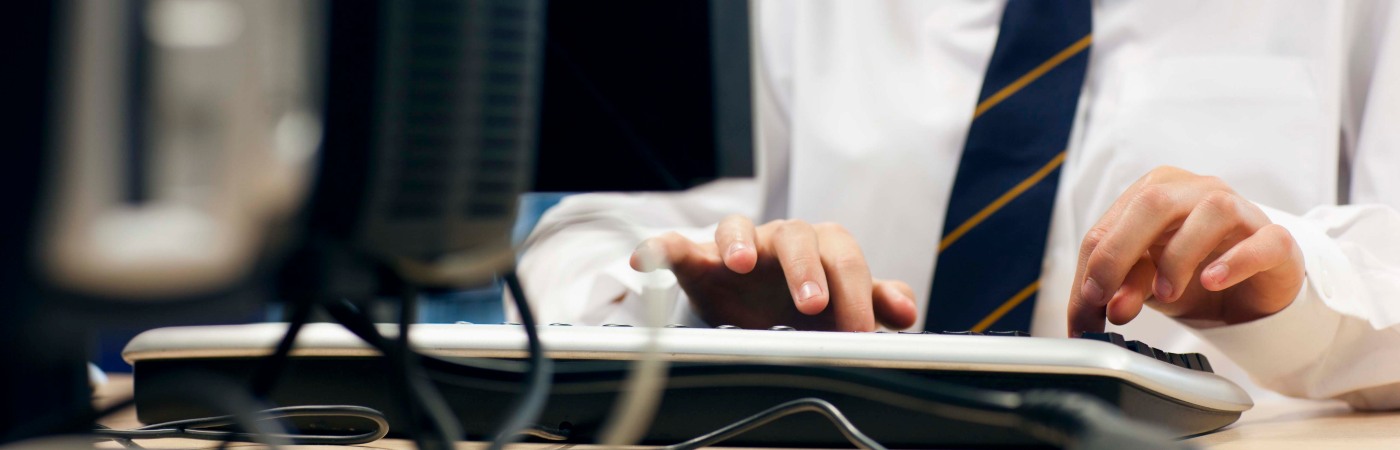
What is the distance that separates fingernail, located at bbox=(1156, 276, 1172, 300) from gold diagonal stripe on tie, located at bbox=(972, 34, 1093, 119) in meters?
0.29

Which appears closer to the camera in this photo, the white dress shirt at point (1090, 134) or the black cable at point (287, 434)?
the black cable at point (287, 434)

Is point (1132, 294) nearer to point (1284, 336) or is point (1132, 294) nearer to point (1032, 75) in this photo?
point (1284, 336)

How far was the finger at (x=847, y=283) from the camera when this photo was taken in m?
0.45

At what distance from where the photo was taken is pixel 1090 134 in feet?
2.34

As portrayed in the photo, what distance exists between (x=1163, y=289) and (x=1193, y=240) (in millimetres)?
24

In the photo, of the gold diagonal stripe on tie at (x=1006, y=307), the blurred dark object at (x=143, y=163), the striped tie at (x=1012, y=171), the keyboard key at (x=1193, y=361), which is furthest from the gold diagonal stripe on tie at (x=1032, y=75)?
the blurred dark object at (x=143, y=163)

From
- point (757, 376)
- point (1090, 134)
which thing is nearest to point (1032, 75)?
point (1090, 134)

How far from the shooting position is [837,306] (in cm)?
47

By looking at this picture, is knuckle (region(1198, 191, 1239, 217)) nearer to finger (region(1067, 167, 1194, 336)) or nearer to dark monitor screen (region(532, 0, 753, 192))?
finger (region(1067, 167, 1194, 336))

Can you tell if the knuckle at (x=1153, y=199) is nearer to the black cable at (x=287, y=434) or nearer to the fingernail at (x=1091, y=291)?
the fingernail at (x=1091, y=291)

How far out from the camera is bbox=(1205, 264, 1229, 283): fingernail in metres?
0.38

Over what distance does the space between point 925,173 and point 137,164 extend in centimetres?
66

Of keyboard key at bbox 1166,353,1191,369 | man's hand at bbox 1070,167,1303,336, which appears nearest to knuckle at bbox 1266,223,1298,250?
man's hand at bbox 1070,167,1303,336

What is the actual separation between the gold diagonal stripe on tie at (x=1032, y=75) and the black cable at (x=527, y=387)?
1.75ft
